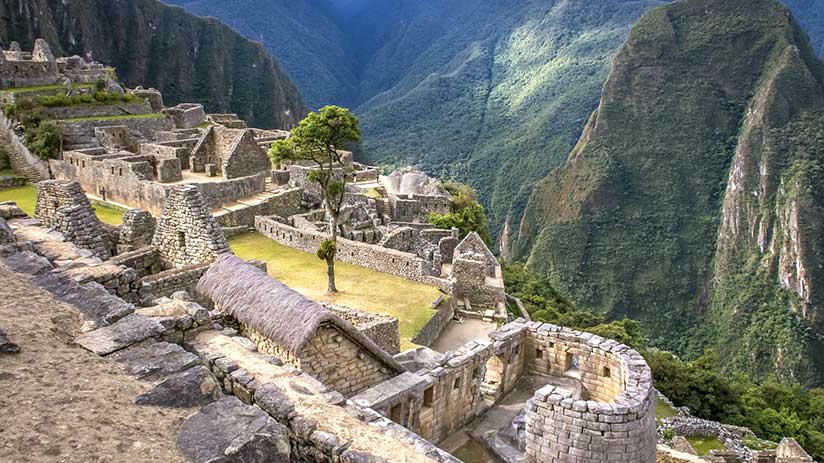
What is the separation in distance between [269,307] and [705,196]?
115392 millimetres

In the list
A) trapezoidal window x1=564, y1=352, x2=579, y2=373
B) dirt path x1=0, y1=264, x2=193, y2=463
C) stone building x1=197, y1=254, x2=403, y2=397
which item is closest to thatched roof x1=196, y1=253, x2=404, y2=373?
stone building x1=197, y1=254, x2=403, y2=397

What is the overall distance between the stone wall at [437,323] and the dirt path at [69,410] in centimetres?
1206

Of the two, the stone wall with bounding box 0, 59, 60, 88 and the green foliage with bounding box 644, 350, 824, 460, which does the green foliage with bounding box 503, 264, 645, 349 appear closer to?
the green foliage with bounding box 644, 350, 824, 460

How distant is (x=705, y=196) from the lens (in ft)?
360

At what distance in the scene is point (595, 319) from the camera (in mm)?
38594

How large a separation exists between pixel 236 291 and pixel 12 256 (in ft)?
7.48

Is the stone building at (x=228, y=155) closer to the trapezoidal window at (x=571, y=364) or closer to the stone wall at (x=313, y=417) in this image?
the trapezoidal window at (x=571, y=364)

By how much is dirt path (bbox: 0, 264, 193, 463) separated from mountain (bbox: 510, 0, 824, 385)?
77.6 m

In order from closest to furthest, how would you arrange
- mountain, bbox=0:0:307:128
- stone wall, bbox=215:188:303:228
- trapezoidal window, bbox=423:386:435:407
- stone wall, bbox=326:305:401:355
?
trapezoidal window, bbox=423:386:435:407
stone wall, bbox=326:305:401:355
stone wall, bbox=215:188:303:228
mountain, bbox=0:0:307:128

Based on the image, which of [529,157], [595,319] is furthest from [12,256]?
[529,157]

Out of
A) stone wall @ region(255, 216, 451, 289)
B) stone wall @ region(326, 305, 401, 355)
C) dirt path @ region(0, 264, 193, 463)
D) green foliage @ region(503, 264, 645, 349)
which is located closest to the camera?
dirt path @ region(0, 264, 193, 463)

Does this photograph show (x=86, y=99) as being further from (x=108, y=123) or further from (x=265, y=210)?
(x=265, y=210)

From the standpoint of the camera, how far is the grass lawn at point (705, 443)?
818 inches

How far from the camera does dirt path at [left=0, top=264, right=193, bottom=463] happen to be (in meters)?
3.37
